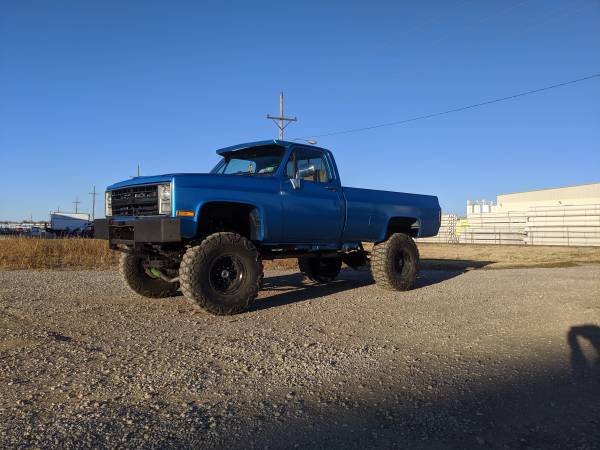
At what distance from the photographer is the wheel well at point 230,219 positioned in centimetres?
623

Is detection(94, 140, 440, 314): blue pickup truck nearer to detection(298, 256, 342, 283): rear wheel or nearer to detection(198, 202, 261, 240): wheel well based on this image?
detection(198, 202, 261, 240): wheel well

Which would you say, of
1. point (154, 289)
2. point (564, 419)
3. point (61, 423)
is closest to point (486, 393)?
point (564, 419)

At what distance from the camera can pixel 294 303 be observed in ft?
23.1

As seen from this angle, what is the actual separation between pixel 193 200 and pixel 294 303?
2.26 meters

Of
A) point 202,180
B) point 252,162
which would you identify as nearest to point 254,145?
point 252,162

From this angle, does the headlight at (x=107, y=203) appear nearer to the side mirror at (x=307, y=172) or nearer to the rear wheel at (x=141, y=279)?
the rear wheel at (x=141, y=279)

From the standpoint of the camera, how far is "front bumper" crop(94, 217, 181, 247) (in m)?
5.47

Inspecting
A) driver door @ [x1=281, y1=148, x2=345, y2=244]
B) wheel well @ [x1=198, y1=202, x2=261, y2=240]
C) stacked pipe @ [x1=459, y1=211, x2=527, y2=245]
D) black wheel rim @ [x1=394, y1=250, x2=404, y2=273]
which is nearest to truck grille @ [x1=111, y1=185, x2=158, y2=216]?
wheel well @ [x1=198, y1=202, x2=261, y2=240]

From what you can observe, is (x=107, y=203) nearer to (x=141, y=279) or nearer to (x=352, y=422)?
(x=141, y=279)

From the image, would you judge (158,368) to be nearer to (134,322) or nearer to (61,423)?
(61,423)

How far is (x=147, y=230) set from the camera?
560cm

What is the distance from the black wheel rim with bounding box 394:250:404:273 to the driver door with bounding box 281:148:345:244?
53.3 inches

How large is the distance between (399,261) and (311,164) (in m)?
2.49

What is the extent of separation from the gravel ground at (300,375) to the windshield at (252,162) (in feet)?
6.86
